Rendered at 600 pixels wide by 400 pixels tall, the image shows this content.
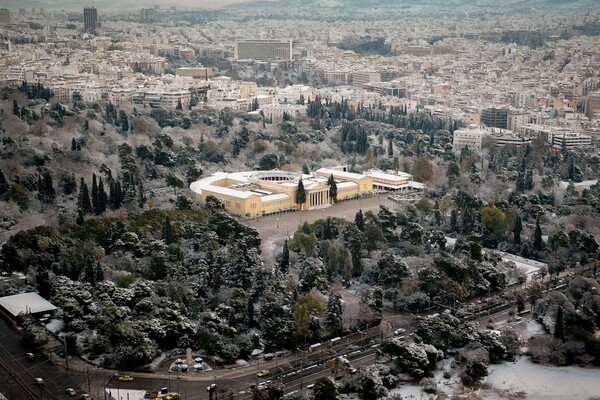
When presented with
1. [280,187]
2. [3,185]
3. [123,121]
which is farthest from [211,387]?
[123,121]

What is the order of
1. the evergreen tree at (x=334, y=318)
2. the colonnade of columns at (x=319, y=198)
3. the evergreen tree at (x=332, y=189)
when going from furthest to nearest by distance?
the evergreen tree at (x=332, y=189)
the colonnade of columns at (x=319, y=198)
the evergreen tree at (x=334, y=318)

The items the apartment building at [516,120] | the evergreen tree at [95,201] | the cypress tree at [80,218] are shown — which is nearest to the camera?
the cypress tree at [80,218]

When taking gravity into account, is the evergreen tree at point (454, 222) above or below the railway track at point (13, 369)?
above

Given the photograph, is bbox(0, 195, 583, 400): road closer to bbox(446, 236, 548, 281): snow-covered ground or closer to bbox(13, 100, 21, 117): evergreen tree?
bbox(446, 236, 548, 281): snow-covered ground

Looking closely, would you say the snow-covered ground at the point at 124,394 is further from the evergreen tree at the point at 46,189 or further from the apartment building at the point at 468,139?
the apartment building at the point at 468,139

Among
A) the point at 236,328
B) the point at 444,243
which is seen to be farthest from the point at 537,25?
the point at 236,328

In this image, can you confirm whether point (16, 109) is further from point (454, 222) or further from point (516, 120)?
point (516, 120)

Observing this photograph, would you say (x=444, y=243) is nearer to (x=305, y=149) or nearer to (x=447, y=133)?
(x=305, y=149)


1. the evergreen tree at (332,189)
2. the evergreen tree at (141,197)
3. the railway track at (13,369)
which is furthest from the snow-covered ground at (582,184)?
the railway track at (13,369)
